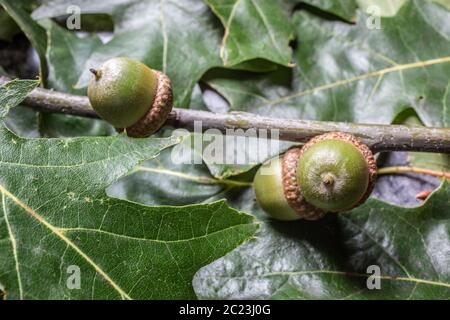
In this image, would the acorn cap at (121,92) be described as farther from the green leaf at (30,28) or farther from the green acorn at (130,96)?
the green leaf at (30,28)

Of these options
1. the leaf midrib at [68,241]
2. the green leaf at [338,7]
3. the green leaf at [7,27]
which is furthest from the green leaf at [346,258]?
the green leaf at [7,27]

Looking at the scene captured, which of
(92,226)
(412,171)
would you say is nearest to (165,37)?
(92,226)

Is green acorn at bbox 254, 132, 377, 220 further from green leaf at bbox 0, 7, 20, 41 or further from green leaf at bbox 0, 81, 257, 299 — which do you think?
green leaf at bbox 0, 7, 20, 41

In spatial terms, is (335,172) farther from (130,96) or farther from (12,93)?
(12,93)

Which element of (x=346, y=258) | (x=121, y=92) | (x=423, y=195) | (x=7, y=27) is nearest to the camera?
(x=121, y=92)

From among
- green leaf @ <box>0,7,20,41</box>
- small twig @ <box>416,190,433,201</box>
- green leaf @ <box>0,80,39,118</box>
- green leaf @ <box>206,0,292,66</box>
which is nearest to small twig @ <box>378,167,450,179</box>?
small twig @ <box>416,190,433,201</box>

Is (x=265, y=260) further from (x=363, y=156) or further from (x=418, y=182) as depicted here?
(x=418, y=182)
